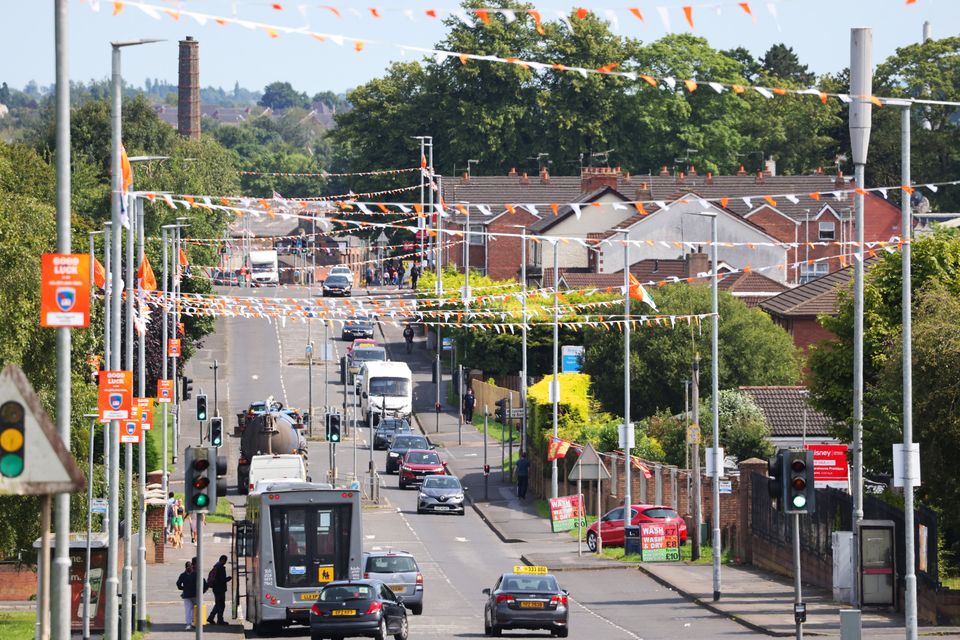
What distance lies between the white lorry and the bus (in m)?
85.5

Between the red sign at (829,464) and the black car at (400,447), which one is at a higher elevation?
the red sign at (829,464)

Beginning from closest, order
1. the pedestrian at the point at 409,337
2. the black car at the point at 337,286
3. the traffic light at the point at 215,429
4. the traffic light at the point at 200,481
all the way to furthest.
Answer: the traffic light at the point at 200,481, the traffic light at the point at 215,429, the pedestrian at the point at 409,337, the black car at the point at 337,286

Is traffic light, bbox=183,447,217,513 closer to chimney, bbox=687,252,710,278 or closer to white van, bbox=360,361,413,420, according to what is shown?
white van, bbox=360,361,413,420

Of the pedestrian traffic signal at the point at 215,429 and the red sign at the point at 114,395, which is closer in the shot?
the red sign at the point at 114,395

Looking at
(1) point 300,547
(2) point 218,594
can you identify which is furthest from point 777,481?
(2) point 218,594

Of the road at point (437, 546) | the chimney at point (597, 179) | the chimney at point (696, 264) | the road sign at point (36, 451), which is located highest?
the chimney at point (597, 179)

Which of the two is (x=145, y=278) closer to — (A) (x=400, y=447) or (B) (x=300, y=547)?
(B) (x=300, y=547)

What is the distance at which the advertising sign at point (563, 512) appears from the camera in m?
54.6

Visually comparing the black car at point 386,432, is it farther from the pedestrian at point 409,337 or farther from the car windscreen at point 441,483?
the pedestrian at point 409,337

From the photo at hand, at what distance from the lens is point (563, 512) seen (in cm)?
5506

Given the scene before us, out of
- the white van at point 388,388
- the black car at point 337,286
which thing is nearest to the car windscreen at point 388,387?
the white van at point 388,388

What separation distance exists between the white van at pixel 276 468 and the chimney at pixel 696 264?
28.8 metres

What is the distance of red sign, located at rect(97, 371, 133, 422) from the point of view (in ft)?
99.2

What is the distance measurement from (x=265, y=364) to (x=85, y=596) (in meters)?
65.1
